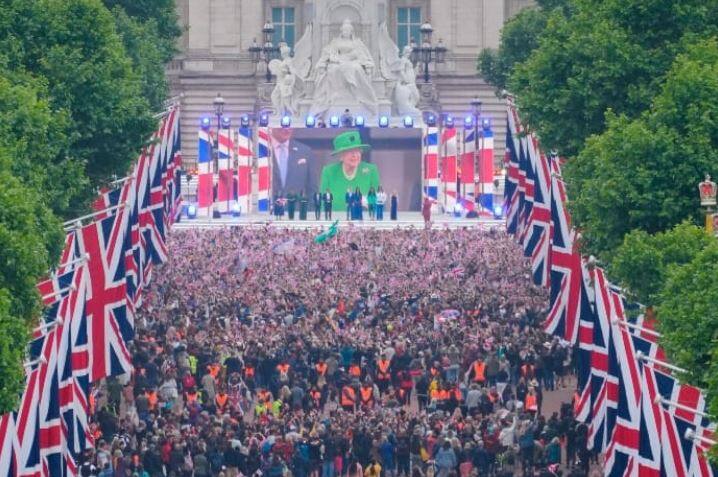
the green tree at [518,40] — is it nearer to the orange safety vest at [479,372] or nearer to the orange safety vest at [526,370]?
the orange safety vest at [526,370]

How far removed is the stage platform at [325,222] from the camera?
9712 centimetres

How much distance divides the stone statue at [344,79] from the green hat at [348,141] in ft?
10.2

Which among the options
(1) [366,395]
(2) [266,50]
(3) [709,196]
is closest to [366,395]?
(1) [366,395]

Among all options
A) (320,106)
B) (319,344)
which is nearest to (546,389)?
(319,344)

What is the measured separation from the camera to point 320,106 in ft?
360

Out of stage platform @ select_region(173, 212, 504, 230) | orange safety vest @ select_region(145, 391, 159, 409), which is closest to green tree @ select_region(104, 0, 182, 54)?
stage platform @ select_region(173, 212, 504, 230)

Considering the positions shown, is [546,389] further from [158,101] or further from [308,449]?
[158,101]

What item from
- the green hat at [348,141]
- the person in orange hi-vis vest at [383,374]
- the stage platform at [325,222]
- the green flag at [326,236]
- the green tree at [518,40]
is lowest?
the person in orange hi-vis vest at [383,374]

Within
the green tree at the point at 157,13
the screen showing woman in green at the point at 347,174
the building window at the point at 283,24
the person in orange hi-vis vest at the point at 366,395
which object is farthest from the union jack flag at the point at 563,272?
the building window at the point at 283,24

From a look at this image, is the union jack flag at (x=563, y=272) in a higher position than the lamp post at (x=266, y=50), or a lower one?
lower

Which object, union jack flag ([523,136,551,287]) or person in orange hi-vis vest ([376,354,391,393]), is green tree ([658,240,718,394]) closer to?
person in orange hi-vis vest ([376,354,391,393])

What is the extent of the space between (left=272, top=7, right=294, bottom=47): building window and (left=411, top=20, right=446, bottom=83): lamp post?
6.14 metres

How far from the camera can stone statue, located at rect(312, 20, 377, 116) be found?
10975 cm

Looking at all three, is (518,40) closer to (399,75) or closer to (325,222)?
(325,222)
